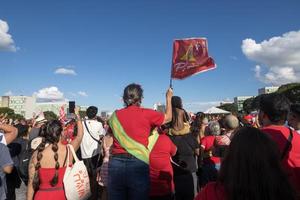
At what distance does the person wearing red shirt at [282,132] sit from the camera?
3170mm

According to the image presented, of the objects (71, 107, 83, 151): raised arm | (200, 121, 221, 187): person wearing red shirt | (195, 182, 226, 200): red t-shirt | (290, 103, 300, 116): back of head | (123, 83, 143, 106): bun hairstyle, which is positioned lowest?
(200, 121, 221, 187): person wearing red shirt

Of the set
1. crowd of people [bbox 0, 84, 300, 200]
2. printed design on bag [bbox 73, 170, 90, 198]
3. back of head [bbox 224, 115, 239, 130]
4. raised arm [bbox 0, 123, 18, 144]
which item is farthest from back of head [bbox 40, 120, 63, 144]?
back of head [bbox 224, 115, 239, 130]

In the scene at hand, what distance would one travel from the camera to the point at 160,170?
478cm

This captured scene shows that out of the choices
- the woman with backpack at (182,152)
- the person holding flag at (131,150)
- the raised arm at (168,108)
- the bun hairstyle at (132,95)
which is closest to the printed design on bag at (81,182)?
the person holding flag at (131,150)

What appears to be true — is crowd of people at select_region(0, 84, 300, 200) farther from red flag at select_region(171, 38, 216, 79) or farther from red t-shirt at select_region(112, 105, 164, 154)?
red flag at select_region(171, 38, 216, 79)

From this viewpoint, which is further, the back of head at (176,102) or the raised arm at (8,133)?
the back of head at (176,102)

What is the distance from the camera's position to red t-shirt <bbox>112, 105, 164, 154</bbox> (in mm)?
4109

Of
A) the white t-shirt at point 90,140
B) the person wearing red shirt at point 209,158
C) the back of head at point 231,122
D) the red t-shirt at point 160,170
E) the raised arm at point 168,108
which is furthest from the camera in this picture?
the white t-shirt at point 90,140

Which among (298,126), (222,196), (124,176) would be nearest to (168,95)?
(124,176)

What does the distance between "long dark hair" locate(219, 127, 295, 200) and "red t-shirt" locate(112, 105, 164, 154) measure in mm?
2146

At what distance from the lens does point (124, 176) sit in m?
4.05

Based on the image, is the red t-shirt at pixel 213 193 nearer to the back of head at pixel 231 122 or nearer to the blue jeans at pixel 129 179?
the blue jeans at pixel 129 179

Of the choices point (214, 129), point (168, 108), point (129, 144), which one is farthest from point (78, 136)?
point (214, 129)

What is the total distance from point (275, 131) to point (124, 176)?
167cm
